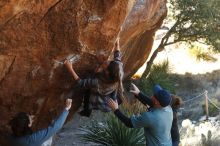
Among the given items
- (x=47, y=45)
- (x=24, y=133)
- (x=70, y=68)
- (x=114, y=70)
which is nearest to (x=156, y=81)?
(x=70, y=68)

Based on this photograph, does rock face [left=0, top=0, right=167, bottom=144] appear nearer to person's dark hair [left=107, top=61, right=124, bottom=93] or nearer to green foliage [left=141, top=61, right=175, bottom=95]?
person's dark hair [left=107, top=61, right=124, bottom=93]

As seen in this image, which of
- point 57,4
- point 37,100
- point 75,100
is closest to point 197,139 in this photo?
point 75,100

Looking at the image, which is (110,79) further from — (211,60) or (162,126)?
(211,60)

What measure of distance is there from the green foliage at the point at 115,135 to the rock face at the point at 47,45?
45.2 inches

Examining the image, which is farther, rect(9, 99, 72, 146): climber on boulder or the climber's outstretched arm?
the climber's outstretched arm

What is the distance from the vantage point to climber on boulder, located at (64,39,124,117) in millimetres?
8020

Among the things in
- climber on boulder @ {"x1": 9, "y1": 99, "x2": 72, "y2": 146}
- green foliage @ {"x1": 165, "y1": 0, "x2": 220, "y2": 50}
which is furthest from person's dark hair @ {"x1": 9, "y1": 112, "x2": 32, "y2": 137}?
green foliage @ {"x1": 165, "y1": 0, "x2": 220, "y2": 50}

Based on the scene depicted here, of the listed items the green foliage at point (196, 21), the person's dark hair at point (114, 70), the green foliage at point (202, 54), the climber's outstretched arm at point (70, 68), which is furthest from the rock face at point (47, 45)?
the green foliage at point (202, 54)

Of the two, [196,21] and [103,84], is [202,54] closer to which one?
[196,21]

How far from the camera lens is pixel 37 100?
8.89 m

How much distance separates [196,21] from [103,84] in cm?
1115

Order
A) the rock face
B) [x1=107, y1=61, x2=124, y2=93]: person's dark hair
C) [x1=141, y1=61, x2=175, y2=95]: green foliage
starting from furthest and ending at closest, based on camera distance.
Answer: [x1=141, y1=61, x2=175, y2=95]: green foliage, [x1=107, y1=61, x2=124, y2=93]: person's dark hair, the rock face

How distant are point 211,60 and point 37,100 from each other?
15825 mm

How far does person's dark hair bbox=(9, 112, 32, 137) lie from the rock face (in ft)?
6.14
